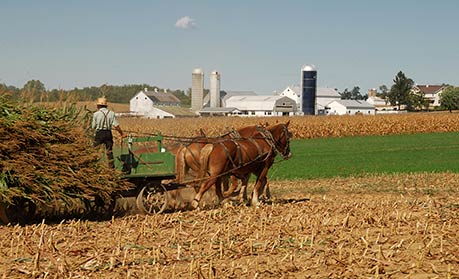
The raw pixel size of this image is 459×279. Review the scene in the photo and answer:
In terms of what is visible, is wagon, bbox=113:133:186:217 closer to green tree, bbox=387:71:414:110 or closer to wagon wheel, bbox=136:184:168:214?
wagon wheel, bbox=136:184:168:214

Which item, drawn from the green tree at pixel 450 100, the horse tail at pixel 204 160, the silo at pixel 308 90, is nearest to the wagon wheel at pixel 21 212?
the horse tail at pixel 204 160

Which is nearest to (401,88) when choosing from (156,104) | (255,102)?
(255,102)

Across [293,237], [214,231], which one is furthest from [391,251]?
[214,231]

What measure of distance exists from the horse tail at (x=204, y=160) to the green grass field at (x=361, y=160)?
7.93 meters

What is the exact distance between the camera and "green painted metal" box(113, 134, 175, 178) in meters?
12.9

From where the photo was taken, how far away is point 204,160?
14023 mm

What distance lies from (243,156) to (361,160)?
18147 millimetres

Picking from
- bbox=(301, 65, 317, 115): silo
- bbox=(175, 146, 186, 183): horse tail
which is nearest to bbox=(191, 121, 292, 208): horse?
bbox=(175, 146, 186, 183): horse tail

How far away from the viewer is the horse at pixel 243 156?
14.0 meters

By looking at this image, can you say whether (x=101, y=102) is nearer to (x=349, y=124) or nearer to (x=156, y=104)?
(x=349, y=124)

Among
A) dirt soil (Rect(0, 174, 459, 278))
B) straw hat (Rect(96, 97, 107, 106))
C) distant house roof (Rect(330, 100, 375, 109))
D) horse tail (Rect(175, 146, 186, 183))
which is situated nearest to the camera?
dirt soil (Rect(0, 174, 459, 278))

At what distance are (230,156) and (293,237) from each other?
186 inches

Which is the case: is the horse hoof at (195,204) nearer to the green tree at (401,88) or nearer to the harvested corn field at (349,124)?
the harvested corn field at (349,124)

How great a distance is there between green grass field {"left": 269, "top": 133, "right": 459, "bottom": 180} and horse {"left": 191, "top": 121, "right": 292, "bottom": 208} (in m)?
6.08
